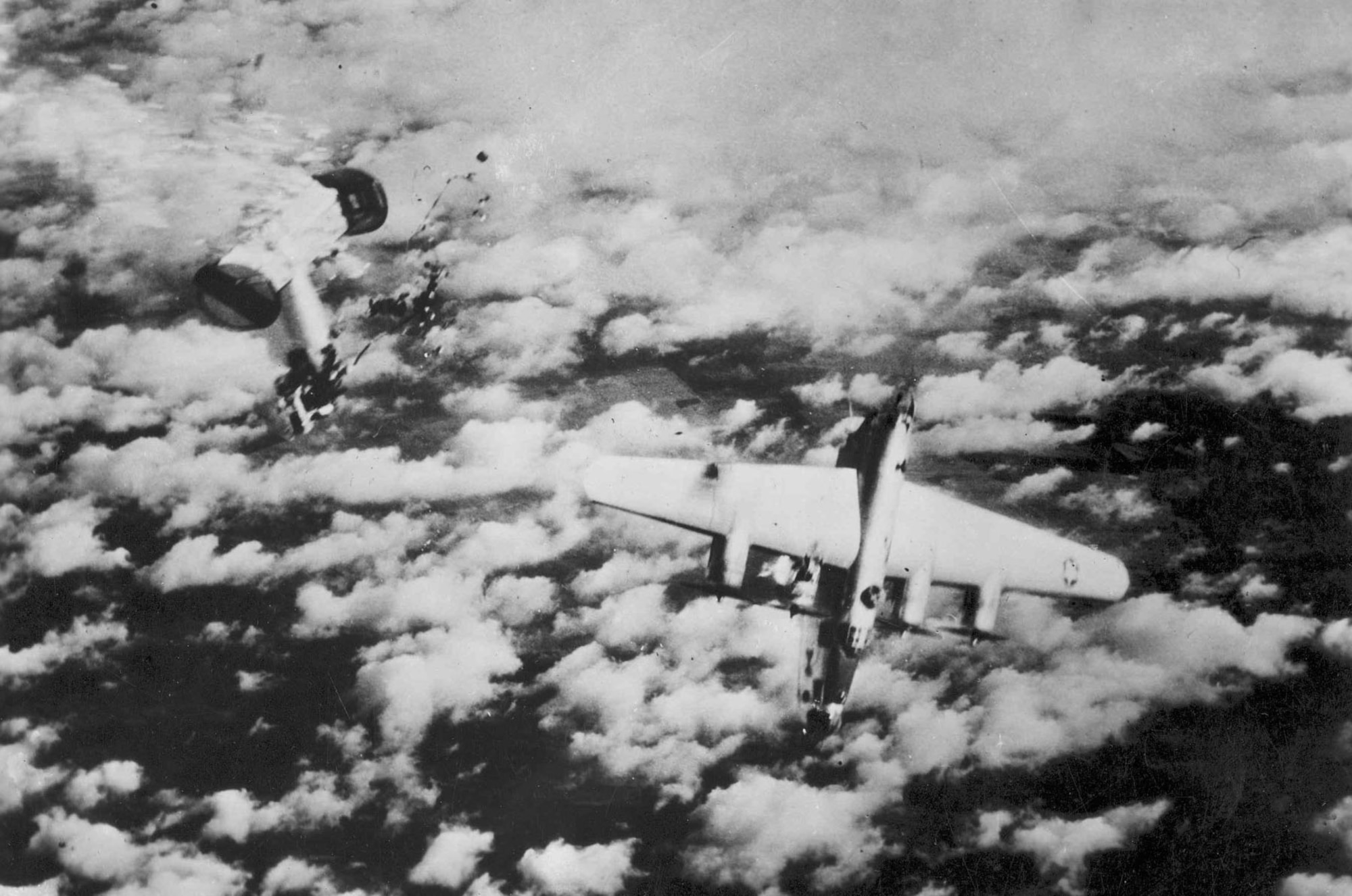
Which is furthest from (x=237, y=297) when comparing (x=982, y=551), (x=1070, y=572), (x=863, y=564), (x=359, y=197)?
(x=1070, y=572)

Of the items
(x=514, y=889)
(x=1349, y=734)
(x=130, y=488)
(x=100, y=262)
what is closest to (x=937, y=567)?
(x=1349, y=734)

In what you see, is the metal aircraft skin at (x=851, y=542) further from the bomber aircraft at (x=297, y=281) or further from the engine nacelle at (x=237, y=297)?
the engine nacelle at (x=237, y=297)

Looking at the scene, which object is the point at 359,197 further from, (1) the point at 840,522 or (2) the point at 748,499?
(1) the point at 840,522

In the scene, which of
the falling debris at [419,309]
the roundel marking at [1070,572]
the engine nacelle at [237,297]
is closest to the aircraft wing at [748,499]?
the roundel marking at [1070,572]

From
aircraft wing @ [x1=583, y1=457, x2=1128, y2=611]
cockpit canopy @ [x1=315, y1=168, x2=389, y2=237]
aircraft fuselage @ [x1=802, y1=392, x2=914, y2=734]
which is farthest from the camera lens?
cockpit canopy @ [x1=315, y1=168, x2=389, y2=237]

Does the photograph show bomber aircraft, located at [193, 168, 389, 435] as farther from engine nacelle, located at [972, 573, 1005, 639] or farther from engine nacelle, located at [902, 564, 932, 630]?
engine nacelle, located at [972, 573, 1005, 639]

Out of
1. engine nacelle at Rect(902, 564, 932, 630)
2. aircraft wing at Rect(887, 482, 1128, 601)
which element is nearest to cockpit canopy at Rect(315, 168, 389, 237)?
aircraft wing at Rect(887, 482, 1128, 601)
